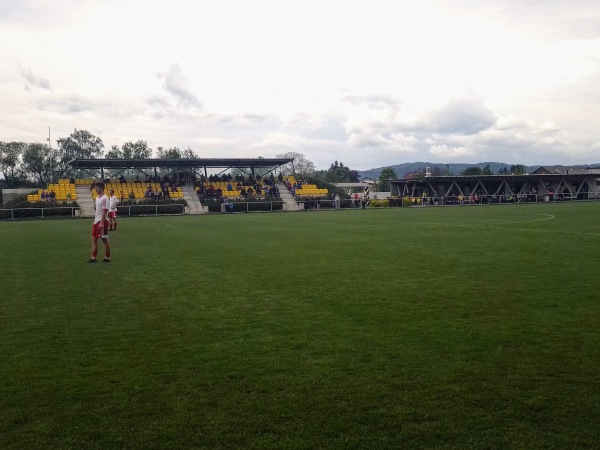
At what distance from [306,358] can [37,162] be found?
98.9 meters

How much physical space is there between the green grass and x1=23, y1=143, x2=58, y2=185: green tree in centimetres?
9007

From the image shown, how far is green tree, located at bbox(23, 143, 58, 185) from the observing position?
305 feet

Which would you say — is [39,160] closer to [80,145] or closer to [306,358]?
[80,145]

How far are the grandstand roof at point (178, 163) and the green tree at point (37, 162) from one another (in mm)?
38566

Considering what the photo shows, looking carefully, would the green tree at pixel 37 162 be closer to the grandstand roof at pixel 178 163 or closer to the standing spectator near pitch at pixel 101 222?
the grandstand roof at pixel 178 163

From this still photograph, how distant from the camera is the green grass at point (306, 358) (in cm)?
430

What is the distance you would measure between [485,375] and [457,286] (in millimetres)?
4811

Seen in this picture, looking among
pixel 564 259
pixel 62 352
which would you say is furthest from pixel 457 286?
pixel 62 352

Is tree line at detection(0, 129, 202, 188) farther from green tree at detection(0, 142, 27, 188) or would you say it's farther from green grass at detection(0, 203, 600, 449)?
green grass at detection(0, 203, 600, 449)

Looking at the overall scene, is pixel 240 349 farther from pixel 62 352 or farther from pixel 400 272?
pixel 400 272

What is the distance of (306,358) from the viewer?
19.6 ft

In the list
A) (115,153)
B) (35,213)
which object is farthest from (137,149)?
(35,213)

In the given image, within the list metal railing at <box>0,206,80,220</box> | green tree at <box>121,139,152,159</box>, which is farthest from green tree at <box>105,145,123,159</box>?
metal railing at <box>0,206,80,220</box>

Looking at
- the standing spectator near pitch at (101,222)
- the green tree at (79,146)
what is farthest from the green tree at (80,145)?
the standing spectator near pitch at (101,222)
